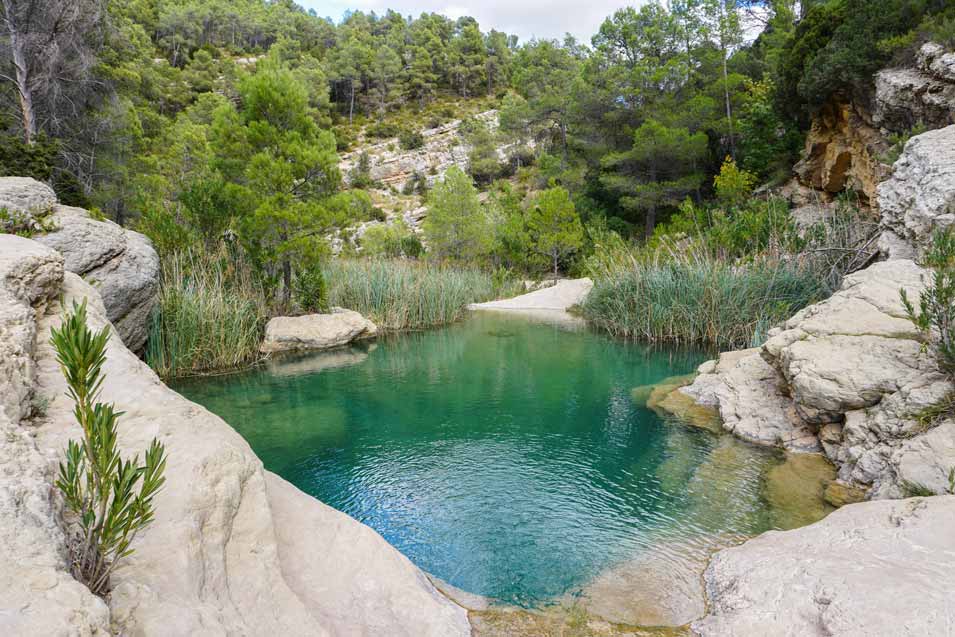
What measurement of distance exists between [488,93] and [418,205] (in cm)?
2527

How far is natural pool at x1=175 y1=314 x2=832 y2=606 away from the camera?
304 centimetres

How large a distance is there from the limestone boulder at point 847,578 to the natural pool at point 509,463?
1.27 ft

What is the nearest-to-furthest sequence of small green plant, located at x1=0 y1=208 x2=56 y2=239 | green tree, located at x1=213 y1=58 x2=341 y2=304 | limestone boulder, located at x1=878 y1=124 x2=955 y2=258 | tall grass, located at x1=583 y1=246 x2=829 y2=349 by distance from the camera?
small green plant, located at x1=0 y1=208 x2=56 y2=239, limestone boulder, located at x1=878 y1=124 x2=955 y2=258, tall grass, located at x1=583 y1=246 x2=829 y2=349, green tree, located at x1=213 y1=58 x2=341 y2=304

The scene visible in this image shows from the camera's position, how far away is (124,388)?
2158 millimetres

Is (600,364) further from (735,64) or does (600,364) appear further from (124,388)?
(735,64)

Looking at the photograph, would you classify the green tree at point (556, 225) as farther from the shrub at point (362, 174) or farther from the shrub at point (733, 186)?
the shrub at point (362, 174)

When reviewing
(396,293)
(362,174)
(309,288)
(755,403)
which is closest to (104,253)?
(309,288)

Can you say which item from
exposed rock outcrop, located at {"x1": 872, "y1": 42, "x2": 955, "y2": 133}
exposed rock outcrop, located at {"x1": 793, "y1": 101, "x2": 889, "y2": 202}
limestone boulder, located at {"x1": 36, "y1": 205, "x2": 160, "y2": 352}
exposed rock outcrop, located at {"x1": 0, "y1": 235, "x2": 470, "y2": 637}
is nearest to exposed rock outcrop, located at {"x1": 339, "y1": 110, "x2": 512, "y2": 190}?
exposed rock outcrop, located at {"x1": 793, "y1": 101, "x2": 889, "y2": 202}

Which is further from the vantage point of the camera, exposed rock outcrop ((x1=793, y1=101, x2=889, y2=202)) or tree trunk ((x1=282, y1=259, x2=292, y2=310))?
exposed rock outcrop ((x1=793, y1=101, x2=889, y2=202))

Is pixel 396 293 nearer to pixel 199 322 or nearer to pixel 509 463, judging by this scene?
pixel 199 322

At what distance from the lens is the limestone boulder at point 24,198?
502 cm

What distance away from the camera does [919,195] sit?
18.1 feet

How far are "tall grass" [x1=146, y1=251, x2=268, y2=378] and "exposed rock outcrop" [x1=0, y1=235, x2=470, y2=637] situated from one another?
4.68 m

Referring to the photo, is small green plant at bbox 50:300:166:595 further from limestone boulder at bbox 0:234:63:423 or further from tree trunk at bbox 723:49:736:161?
tree trunk at bbox 723:49:736:161
